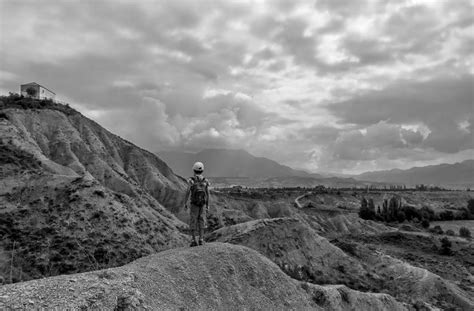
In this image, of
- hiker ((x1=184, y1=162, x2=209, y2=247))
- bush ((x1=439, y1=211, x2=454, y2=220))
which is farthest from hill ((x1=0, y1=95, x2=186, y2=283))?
bush ((x1=439, y1=211, x2=454, y2=220))

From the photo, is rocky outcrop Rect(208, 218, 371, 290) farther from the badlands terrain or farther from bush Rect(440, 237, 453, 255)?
bush Rect(440, 237, 453, 255)

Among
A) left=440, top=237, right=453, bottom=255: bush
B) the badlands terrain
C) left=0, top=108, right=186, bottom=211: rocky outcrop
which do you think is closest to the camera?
the badlands terrain

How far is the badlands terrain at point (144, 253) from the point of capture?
12.6 meters

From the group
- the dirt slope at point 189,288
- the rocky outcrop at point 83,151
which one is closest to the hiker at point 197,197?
the dirt slope at point 189,288

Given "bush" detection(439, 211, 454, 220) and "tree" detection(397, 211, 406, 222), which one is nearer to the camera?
"tree" detection(397, 211, 406, 222)

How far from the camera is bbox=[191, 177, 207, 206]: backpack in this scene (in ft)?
54.6

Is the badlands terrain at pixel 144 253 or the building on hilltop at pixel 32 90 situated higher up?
the building on hilltop at pixel 32 90

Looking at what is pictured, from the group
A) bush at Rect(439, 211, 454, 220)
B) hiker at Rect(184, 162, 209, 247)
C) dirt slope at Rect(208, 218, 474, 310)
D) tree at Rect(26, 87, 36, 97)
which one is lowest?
bush at Rect(439, 211, 454, 220)

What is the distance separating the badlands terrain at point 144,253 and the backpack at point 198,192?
204 centimetres

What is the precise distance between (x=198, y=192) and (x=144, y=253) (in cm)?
1586

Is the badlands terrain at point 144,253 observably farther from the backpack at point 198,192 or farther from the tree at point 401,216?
the tree at point 401,216

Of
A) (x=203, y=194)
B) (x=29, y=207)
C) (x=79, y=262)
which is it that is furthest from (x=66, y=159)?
(x=203, y=194)

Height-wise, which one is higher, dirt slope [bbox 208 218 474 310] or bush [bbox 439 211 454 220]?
dirt slope [bbox 208 218 474 310]

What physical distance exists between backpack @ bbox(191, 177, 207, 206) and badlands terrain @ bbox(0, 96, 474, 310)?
6.71ft
